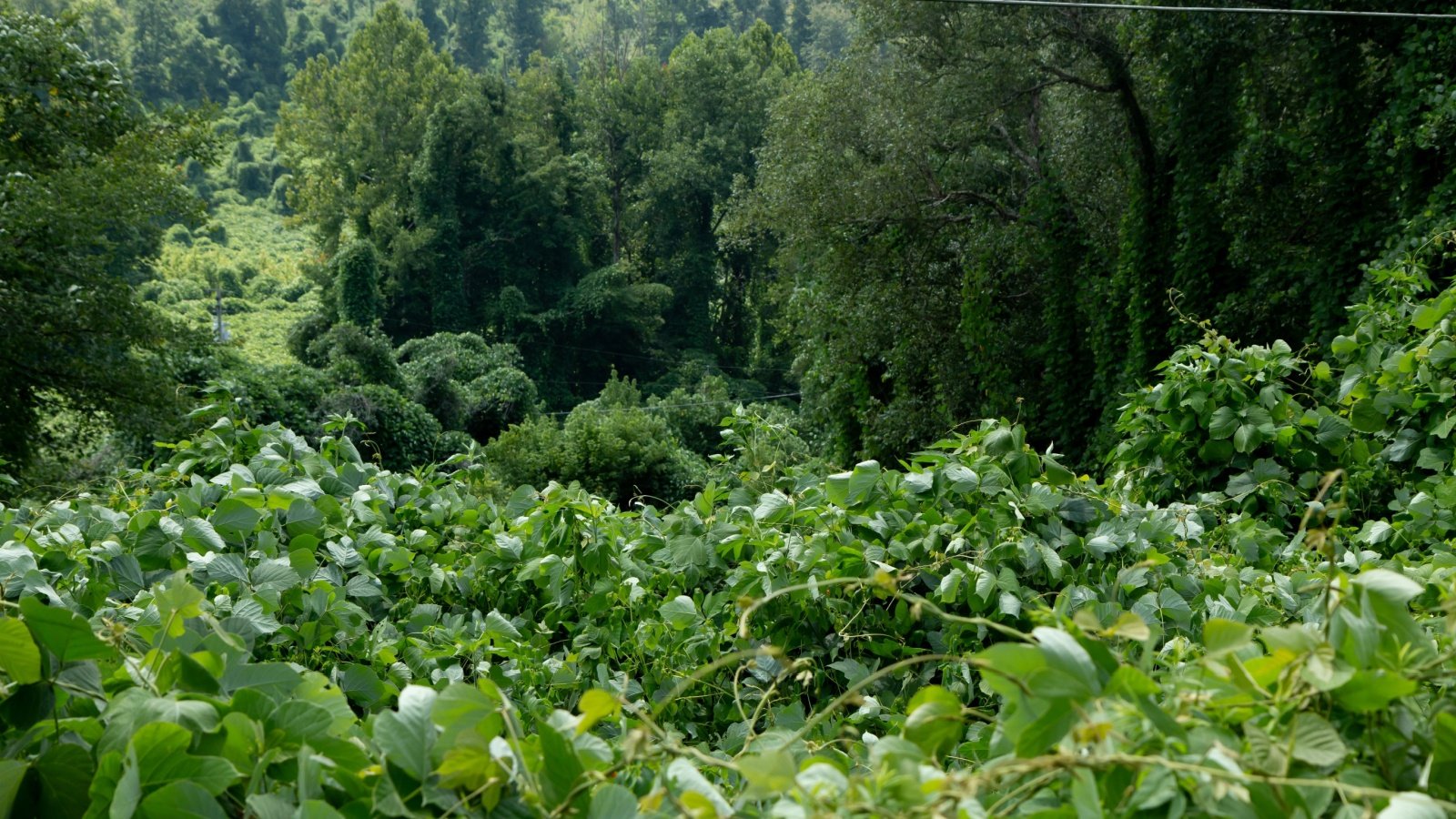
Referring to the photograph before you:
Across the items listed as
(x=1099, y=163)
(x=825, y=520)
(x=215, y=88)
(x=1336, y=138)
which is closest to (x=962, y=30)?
(x=1099, y=163)

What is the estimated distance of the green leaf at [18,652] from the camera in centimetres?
84

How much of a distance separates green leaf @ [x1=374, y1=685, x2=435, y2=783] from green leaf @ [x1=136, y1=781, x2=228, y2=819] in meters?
0.12

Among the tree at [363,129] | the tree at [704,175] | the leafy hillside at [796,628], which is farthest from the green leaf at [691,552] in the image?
the tree at [363,129]

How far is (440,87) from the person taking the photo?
31.1m

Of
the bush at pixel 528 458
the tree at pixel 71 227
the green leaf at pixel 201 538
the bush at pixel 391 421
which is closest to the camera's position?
the green leaf at pixel 201 538

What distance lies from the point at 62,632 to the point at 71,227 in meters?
9.77

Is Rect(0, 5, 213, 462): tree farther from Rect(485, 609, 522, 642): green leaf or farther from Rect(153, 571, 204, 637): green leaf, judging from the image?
Rect(153, 571, 204, 637): green leaf

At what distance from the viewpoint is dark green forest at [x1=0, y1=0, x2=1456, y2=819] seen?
30.0 inches

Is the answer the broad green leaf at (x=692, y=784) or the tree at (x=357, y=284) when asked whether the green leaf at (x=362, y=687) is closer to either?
the broad green leaf at (x=692, y=784)

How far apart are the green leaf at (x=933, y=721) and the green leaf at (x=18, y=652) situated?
0.69 m

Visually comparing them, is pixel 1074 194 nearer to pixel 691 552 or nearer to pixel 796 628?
pixel 691 552

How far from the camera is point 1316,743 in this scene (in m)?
0.69

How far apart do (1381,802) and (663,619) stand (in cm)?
138

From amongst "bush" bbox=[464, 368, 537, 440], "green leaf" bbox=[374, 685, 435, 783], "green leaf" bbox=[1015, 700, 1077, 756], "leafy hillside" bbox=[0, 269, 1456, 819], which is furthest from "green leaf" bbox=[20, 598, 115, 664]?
"bush" bbox=[464, 368, 537, 440]
